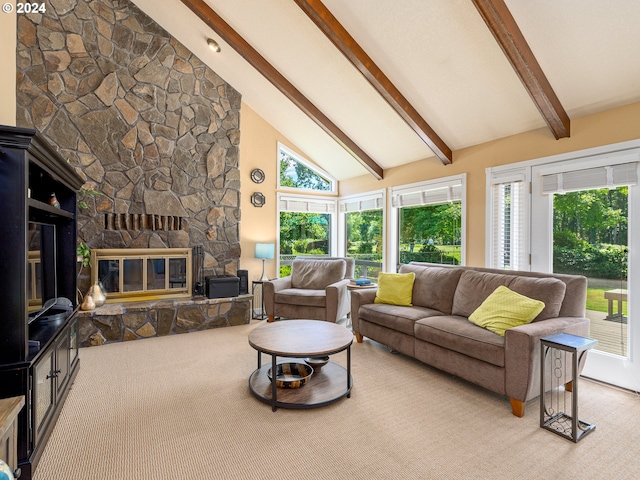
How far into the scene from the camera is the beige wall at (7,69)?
2203 mm

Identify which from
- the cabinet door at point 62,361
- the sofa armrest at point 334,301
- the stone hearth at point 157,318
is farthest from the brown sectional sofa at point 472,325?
the cabinet door at point 62,361

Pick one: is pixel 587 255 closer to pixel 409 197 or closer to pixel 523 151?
pixel 523 151

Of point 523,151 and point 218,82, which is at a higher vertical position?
point 218,82

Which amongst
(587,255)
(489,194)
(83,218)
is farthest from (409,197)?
(83,218)

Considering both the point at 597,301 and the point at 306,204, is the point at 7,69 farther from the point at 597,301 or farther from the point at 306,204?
the point at 597,301

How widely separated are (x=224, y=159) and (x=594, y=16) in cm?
425

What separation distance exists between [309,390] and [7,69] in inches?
121

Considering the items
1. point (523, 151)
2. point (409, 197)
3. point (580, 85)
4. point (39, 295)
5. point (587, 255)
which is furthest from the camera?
point (409, 197)

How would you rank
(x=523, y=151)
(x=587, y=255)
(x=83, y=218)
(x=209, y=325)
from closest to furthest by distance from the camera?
(x=587, y=255)
(x=523, y=151)
(x=83, y=218)
(x=209, y=325)

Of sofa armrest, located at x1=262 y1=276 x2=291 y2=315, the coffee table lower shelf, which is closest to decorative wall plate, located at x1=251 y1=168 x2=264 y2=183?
sofa armrest, located at x1=262 y1=276 x2=291 y2=315

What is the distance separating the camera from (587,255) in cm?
310

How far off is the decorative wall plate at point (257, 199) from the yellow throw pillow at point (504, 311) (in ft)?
12.0

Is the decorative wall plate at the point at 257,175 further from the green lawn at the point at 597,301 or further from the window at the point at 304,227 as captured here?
the green lawn at the point at 597,301

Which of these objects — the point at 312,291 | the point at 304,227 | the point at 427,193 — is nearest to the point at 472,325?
the point at 427,193
